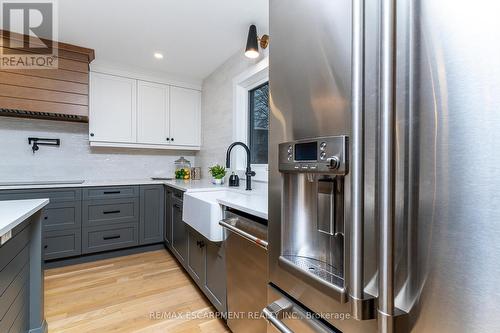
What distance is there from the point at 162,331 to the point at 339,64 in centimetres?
182

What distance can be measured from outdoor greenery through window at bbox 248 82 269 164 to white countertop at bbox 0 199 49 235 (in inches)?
68.3

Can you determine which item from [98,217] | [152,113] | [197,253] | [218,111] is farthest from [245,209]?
[152,113]

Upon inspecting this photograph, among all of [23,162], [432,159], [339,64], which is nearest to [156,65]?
[23,162]

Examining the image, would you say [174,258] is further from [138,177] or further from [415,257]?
[415,257]

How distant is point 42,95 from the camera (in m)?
2.50

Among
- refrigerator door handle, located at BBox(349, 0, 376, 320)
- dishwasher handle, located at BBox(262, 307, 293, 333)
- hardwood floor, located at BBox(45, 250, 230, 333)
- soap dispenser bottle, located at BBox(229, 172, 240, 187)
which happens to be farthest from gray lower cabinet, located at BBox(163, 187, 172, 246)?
refrigerator door handle, located at BBox(349, 0, 376, 320)

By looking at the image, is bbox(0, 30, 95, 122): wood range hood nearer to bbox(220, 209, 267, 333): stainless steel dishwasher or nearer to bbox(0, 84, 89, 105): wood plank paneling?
bbox(0, 84, 89, 105): wood plank paneling

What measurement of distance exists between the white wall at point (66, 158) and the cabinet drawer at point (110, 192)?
0.59m

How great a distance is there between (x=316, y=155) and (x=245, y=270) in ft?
2.92

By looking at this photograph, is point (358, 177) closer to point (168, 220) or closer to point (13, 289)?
point (13, 289)

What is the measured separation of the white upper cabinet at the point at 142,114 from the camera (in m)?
2.93

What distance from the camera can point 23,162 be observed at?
274 centimetres

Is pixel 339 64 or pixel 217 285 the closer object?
pixel 339 64

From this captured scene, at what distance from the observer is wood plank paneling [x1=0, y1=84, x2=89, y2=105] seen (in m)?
2.36
